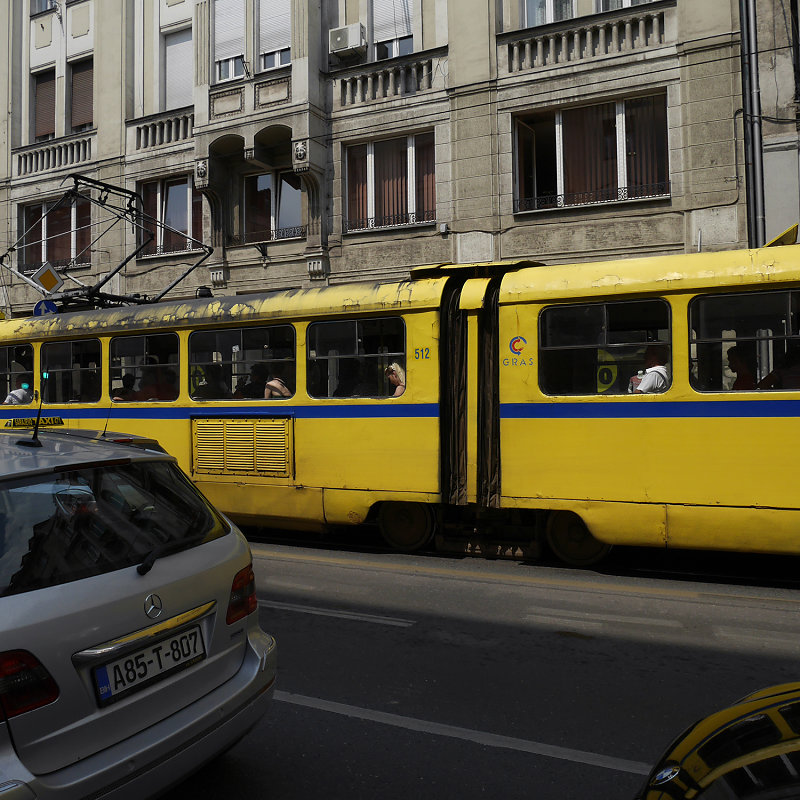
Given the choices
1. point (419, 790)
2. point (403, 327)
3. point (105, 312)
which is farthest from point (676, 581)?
point (105, 312)

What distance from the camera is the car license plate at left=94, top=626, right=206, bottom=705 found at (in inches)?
99.0

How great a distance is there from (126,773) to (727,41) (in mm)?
14313

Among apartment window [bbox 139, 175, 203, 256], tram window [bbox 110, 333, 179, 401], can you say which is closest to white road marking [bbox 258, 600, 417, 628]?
tram window [bbox 110, 333, 179, 401]

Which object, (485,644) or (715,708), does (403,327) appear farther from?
(715,708)

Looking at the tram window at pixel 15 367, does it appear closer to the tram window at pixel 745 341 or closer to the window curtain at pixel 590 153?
the tram window at pixel 745 341

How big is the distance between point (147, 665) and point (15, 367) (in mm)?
9279

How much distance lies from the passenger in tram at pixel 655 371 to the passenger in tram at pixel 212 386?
15.4 ft

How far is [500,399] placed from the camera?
24.0ft

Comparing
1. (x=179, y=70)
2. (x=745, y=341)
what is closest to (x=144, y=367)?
(x=745, y=341)

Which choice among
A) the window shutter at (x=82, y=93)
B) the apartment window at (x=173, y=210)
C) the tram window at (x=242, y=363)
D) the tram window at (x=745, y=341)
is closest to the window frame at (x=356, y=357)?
the tram window at (x=242, y=363)

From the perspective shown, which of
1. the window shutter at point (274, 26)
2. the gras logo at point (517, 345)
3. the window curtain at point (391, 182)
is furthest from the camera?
the window shutter at point (274, 26)

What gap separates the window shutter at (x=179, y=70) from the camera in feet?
59.8

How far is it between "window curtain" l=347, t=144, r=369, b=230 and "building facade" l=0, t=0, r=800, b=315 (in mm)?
55

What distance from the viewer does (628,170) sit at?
44.9 ft
